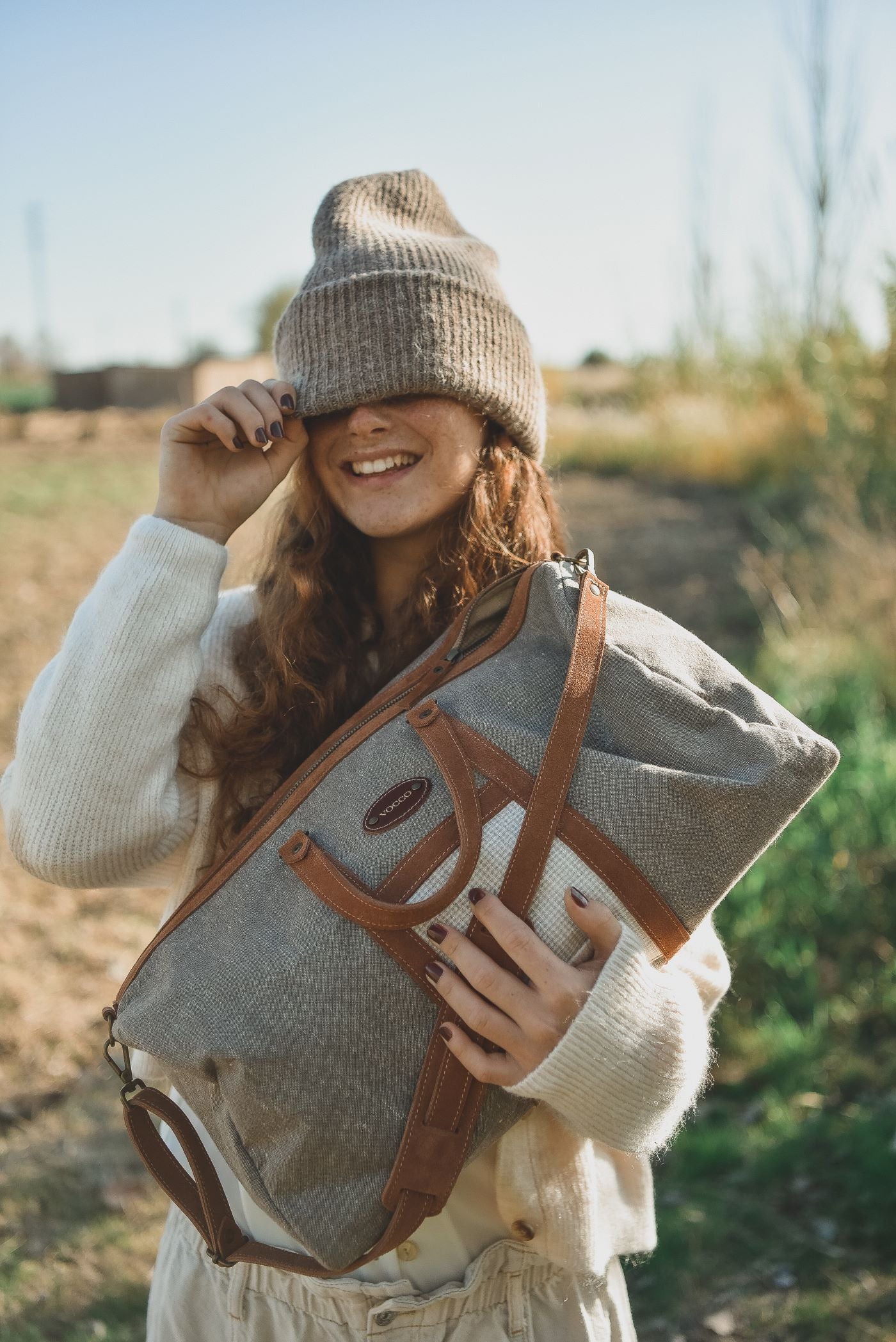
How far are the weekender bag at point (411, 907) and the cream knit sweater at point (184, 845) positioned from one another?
121mm

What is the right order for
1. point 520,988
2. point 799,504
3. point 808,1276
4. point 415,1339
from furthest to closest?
point 799,504
point 808,1276
point 415,1339
point 520,988

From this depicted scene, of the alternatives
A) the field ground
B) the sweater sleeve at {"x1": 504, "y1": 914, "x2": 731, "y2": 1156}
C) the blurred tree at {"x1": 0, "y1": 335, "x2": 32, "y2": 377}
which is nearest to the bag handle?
the sweater sleeve at {"x1": 504, "y1": 914, "x2": 731, "y2": 1156}

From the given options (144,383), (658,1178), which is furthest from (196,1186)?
(144,383)

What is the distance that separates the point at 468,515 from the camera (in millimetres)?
1908

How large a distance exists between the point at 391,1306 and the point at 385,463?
136 centimetres

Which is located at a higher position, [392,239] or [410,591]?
[392,239]

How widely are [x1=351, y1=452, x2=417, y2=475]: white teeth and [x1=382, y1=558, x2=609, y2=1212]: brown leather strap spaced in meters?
0.64

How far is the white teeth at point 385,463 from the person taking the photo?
73.6 inches

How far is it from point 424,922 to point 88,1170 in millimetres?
2851

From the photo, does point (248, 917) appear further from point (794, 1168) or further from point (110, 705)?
point (794, 1168)

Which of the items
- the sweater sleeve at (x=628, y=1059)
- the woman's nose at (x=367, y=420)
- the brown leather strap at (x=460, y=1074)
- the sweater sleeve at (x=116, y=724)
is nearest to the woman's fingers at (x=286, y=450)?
the woman's nose at (x=367, y=420)

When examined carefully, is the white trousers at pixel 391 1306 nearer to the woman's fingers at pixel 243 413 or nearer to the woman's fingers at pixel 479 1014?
the woman's fingers at pixel 479 1014

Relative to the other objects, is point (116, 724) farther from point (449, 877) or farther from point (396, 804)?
point (449, 877)

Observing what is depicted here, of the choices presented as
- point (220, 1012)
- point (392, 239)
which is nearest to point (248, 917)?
point (220, 1012)
